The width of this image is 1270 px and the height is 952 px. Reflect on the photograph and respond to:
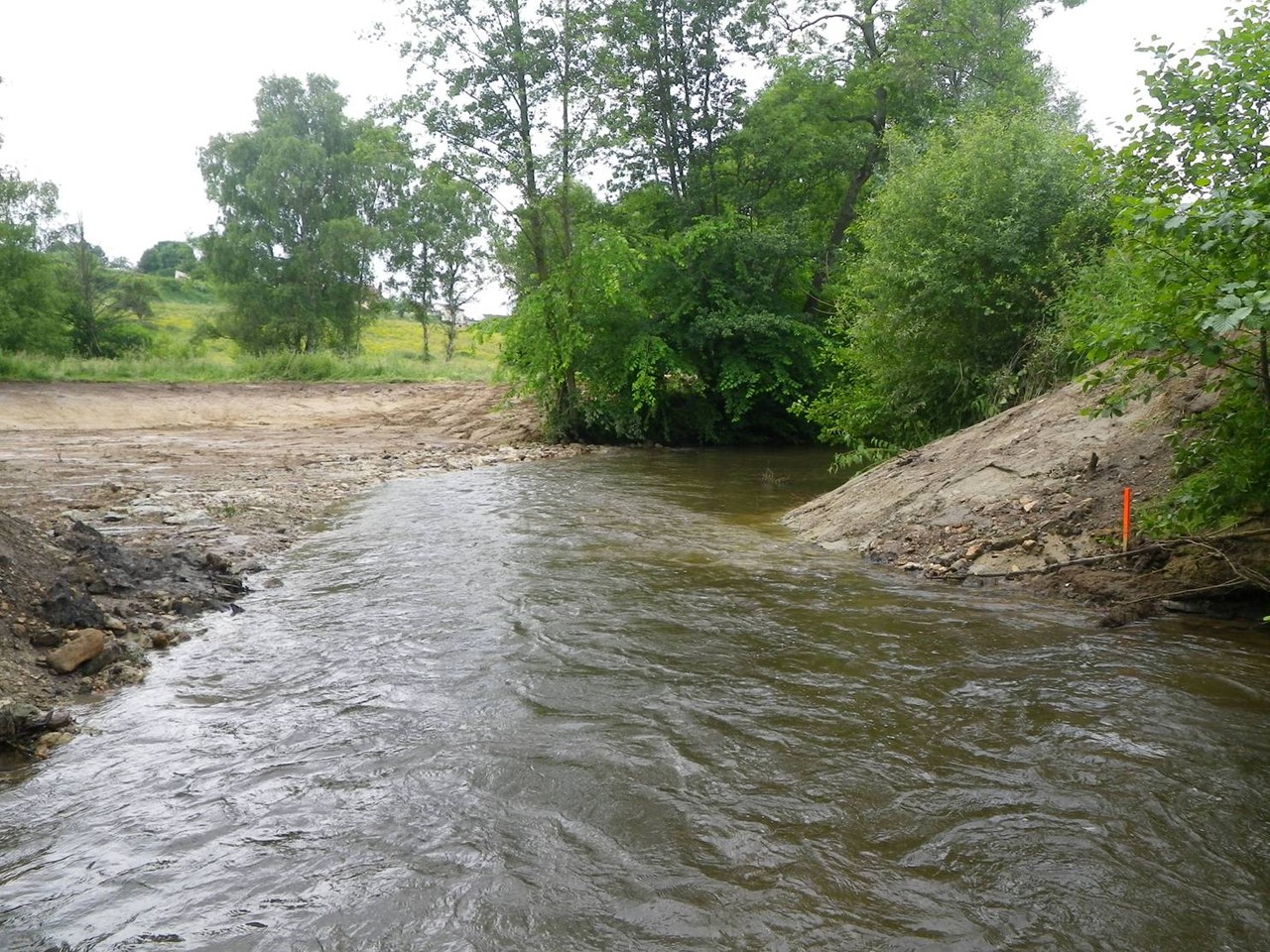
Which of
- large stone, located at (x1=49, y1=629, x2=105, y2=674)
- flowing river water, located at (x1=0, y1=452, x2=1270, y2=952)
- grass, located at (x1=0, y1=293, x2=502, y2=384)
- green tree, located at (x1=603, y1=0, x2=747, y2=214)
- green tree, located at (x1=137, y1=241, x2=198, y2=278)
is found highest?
green tree, located at (x1=137, y1=241, x2=198, y2=278)

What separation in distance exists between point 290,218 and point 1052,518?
45186 millimetres

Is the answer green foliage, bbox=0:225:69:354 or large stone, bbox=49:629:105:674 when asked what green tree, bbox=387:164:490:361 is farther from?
large stone, bbox=49:629:105:674

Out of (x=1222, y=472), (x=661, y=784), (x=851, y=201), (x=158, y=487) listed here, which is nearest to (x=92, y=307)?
(x=158, y=487)

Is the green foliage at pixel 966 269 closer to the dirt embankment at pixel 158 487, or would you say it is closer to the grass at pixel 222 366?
the dirt embankment at pixel 158 487

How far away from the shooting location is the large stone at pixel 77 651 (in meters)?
5.89

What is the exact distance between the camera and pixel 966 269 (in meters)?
14.7

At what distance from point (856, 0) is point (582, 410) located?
51.9 ft

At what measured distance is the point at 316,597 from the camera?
8.27 meters

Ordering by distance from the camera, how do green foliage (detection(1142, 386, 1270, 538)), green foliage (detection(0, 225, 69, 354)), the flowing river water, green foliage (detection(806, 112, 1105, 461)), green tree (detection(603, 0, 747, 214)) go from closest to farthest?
the flowing river water < green foliage (detection(1142, 386, 1270, 538)) < green foliage (detection(806, 112, 1105, 461)) < green tree (detection(603, 0, 747, 214)) < green foliage (detection(0, 225, 69, 354))

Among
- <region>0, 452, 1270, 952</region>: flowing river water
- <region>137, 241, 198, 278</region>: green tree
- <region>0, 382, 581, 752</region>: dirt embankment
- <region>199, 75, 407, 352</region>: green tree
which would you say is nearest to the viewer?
<region>0, 452, 1270, 952</region>: flowing river water

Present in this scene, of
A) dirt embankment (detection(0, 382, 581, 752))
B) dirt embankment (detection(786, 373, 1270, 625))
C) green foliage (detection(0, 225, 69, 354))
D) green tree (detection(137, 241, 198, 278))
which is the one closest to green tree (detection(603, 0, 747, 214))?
dirt embankment (detection(0, 382, 581, 752))

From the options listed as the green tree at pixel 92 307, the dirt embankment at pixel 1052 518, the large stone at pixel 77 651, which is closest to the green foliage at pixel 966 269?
the dirt embankment at pixel 1052 518

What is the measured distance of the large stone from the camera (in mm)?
5887

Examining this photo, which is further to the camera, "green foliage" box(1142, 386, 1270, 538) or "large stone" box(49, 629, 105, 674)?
"green foliage" box(1142, 386, 1270, 538)
